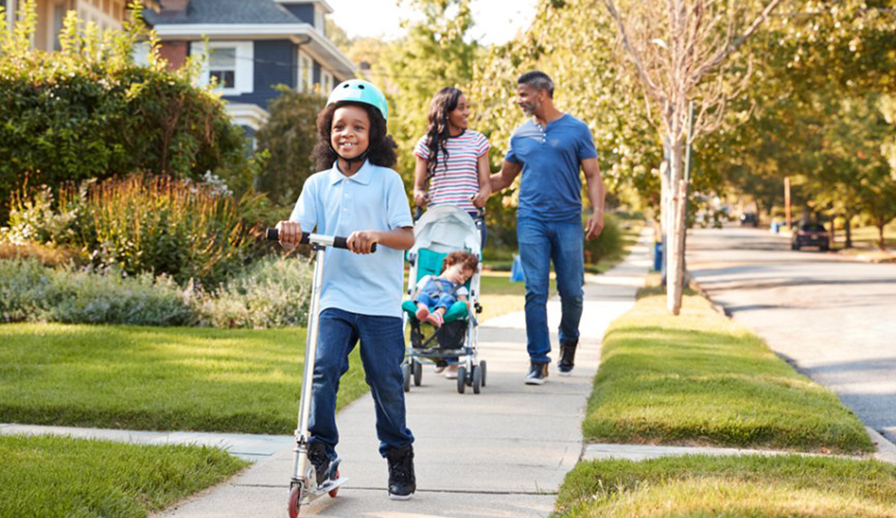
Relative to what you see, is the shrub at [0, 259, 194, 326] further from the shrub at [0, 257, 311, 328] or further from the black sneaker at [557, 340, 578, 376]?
the black sneaker at [557, 340, 578, 376]

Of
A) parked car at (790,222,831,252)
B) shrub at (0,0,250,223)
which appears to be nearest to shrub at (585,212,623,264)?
parked car at (790,222,831,252)

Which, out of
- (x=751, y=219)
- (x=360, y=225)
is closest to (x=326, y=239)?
(x=360, y=225)

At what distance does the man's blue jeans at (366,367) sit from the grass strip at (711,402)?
5.75ft

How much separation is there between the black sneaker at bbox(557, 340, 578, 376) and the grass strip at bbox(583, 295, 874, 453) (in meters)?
0.25

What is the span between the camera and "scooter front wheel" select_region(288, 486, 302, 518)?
4758 millimetres

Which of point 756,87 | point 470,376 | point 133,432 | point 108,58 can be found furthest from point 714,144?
point 133,432

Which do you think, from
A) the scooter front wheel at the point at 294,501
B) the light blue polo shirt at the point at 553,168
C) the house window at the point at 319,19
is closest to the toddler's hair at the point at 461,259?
the light blue polo shirt at the point at 553,168

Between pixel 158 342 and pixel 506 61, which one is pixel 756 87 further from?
pixel 158 342

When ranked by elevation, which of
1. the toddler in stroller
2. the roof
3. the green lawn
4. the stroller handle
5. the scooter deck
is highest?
the roof

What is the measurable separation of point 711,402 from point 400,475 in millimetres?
2735

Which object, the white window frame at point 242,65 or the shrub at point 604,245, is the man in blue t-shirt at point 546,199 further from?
the white window frame at point 242,65

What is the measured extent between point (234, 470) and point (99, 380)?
2.82 m

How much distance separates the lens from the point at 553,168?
8.95 meters

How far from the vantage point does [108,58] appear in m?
17.1
